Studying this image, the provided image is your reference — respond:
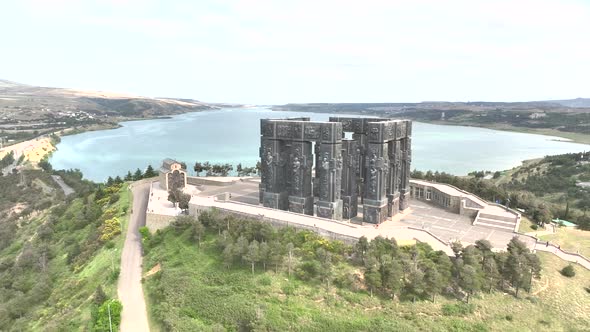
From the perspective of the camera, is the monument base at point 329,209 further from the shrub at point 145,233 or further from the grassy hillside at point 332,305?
the shrub at point 145,233

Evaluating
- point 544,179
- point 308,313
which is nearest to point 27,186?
point 308,313

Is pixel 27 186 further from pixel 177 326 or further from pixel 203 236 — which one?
pixel 177 326

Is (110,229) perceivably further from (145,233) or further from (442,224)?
(442,224)

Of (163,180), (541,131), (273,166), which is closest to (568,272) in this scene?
(273,166)

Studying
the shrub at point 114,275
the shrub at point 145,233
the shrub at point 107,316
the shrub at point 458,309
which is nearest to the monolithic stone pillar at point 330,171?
the shrub at point 458,309

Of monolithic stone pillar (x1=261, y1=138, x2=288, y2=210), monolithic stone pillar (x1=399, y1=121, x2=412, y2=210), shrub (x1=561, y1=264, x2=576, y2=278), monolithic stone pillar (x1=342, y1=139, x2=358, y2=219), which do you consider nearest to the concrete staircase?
shrub (x1=561, y1=264, x2=576, y2=278)

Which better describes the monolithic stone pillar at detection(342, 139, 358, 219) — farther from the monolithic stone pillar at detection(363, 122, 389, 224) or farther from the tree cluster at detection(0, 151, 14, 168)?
the tree cluster at detection(0, 151, 14, 168)

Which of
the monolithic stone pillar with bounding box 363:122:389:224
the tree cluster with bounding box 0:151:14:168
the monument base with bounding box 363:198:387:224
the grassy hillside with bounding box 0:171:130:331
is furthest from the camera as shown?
the tree cluster with bounding box 0:151:14:168
